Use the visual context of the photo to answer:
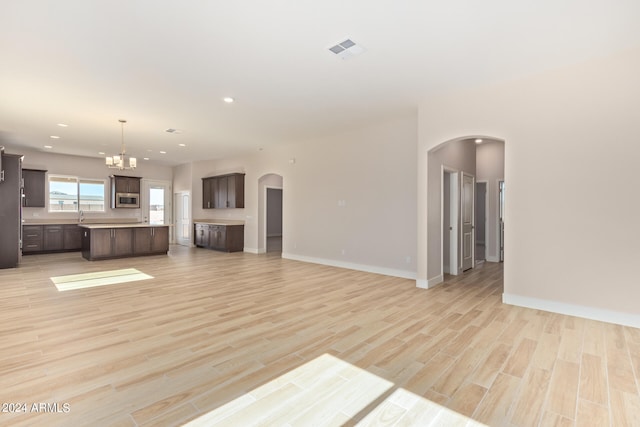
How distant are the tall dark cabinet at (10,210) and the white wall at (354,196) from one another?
213 inches

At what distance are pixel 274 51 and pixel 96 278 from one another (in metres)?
5.26

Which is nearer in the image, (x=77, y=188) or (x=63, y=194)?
(x=63, y=194)

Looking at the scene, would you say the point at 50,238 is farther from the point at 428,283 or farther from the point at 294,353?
the point at 428,283

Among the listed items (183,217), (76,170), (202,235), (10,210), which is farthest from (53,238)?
(202,235)

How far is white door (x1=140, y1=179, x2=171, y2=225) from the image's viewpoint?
37.2ft

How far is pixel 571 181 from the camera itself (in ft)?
12.4

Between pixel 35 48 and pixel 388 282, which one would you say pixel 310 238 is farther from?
pixel 35 48

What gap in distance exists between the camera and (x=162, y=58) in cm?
353

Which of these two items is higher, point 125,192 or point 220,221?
point 125,192

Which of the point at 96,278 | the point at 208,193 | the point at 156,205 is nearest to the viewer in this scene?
the point at 96,278

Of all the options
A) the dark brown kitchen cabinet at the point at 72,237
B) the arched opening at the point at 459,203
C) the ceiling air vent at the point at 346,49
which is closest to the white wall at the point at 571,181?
the arched opening at the point at 459,203

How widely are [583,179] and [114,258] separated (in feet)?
31.5

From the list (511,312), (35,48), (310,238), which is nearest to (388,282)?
(511,312)

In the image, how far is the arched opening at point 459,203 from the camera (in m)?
5.23
